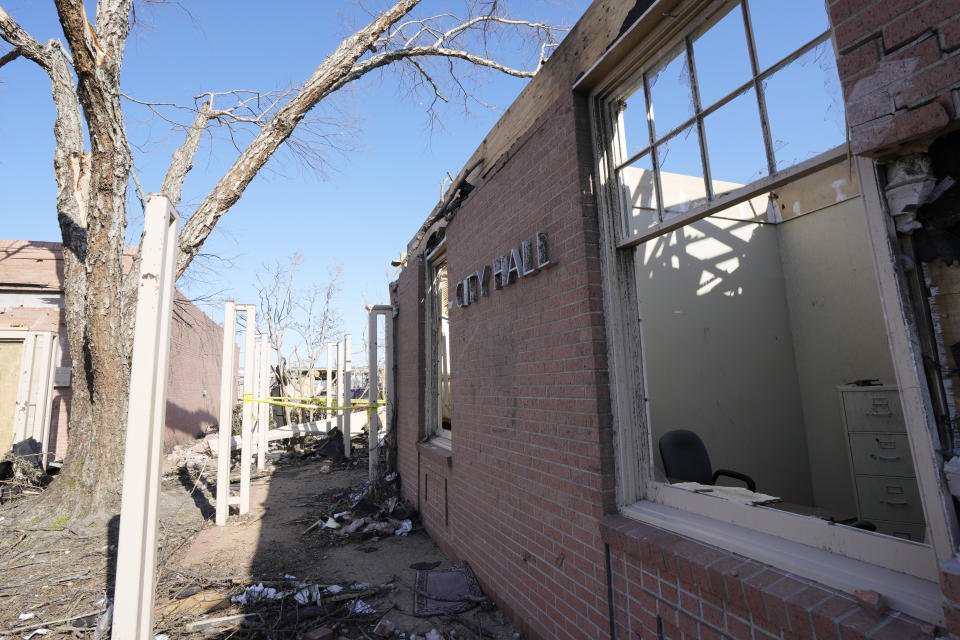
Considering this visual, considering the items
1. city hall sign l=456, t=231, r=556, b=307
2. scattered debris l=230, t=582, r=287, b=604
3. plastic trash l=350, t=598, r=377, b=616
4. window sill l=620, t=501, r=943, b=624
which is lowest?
plastic trash l=350, t=598, r=377, b=616

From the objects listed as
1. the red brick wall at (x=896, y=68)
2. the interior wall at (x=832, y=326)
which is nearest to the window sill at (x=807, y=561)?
the red brick wall at (x=896, y=68)

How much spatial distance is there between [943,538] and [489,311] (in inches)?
123

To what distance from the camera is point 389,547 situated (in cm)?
546

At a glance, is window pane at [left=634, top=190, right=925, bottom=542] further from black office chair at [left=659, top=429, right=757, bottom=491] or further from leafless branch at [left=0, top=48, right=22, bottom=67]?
leafless branch at [left=0, top=48, right=22, bottom=67]

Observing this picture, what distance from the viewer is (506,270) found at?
375 centimetres

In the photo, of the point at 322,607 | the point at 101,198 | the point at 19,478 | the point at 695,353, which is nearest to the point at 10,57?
the point at 101,198

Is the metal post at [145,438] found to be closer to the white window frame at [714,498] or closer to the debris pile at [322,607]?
the debris pile at [322,607]

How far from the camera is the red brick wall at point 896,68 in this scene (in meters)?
1.31

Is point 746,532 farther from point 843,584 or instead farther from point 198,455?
point 198,455

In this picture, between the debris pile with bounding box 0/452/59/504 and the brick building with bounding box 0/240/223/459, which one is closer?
the debris pile with bounding box 0/452/59/504

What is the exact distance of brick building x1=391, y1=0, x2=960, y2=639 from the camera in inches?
55.7

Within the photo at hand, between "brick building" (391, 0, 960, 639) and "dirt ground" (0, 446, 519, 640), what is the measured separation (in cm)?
63

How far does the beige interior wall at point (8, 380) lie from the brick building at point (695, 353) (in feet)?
27.9

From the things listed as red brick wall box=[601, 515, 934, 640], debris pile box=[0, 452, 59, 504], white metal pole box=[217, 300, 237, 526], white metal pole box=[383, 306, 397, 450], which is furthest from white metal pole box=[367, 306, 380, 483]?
debris pile box=[0, 452, 59, 504]
